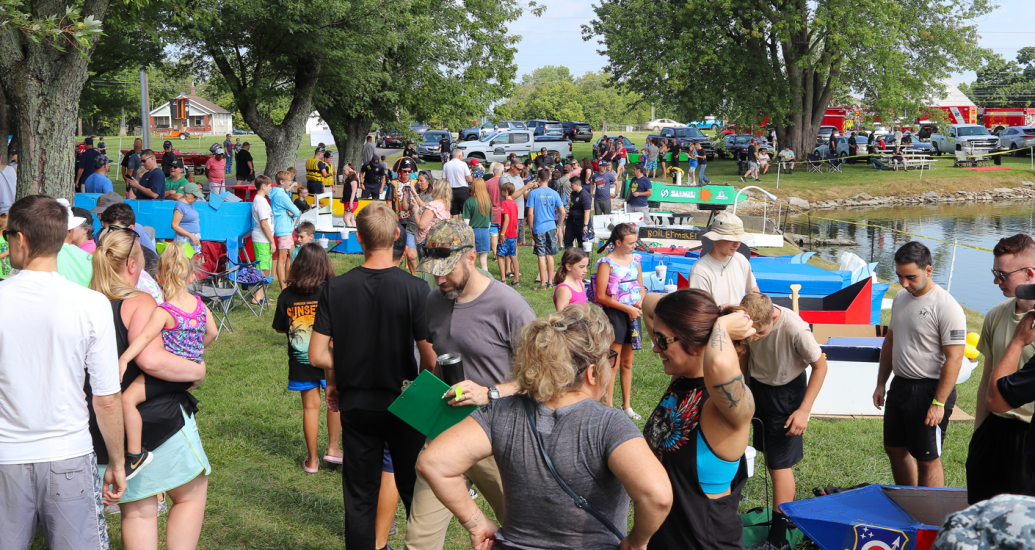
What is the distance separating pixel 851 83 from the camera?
2997 centimetres

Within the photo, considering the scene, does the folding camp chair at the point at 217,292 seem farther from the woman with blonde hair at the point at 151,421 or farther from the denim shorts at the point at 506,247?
the woman with blonde hair at the point at 151,421

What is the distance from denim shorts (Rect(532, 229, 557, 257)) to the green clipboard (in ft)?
26.4

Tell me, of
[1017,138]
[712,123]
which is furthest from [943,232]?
[712,123]

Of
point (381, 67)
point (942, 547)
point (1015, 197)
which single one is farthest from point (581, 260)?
point (1015, 197)

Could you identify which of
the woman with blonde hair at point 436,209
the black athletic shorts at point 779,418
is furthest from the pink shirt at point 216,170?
the black athletic shorts at point 779,418

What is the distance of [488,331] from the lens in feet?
10.5

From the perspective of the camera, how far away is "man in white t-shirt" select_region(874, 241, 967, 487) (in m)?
4.02

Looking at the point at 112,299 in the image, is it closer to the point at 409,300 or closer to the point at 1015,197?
the point at 409,300

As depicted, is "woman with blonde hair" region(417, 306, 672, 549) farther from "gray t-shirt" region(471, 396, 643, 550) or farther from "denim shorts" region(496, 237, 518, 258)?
"denim shorts" region(496, 237, 518, 258)

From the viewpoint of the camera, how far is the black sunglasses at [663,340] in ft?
7.70

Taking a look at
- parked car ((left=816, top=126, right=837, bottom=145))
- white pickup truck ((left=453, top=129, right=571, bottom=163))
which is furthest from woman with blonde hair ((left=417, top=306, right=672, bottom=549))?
parked car ((left=816, top=126, right=837, bottom=145))

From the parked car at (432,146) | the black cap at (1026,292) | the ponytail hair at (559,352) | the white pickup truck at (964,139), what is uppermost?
the white pickup truck at (964,139)

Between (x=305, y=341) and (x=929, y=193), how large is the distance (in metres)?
29.6

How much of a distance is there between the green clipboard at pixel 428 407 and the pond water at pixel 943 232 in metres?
12.1
